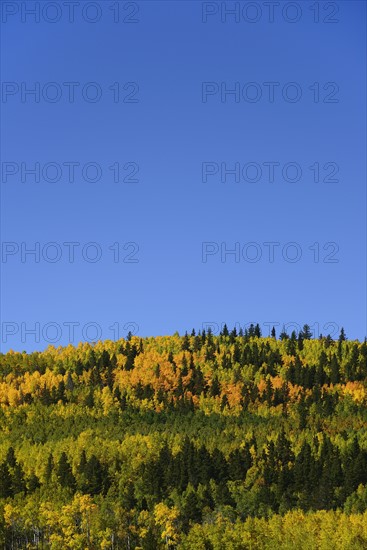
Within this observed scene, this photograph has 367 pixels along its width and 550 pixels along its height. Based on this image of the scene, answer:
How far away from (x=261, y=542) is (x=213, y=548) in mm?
8913

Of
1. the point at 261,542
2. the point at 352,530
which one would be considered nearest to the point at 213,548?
the point at 261,542

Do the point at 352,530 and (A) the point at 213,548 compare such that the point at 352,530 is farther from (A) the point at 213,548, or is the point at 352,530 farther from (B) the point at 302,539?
(A) the point at 213,548

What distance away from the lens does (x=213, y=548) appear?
198m

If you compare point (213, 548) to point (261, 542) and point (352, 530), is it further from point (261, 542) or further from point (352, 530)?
point (352, 530)

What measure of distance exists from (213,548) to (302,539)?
16.2 meters

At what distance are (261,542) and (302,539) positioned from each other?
7902 mm

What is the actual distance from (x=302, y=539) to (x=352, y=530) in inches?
372

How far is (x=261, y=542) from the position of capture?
200 meters

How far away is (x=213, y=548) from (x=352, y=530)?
25.4 meters

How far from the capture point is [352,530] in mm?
198250

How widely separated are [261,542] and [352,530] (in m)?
16.6

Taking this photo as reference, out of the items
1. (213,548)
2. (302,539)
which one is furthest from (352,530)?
(213,548)
